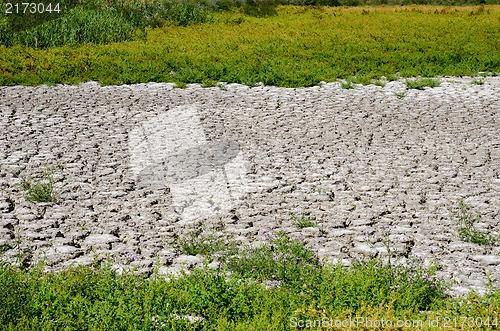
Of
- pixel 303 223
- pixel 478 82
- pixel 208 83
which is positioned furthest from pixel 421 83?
pixel 303 223

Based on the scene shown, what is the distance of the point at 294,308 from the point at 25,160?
5.85 m

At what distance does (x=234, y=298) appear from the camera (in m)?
5.35

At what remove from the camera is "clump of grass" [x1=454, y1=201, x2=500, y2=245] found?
693cm

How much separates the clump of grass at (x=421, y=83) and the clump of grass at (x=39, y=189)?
885 cm

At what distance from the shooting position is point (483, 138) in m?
11.0

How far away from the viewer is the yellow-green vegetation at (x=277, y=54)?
51.8 ft

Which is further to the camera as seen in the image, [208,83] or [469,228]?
[208,83]

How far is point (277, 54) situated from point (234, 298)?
46.8 feet

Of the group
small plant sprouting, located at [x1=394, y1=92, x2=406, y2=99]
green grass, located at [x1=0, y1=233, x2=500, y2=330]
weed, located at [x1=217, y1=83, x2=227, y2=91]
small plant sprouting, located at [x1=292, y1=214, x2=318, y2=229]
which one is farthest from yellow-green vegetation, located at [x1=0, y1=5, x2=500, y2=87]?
green grass, located at [x1=0, y1=233, x2=500, y2=330]

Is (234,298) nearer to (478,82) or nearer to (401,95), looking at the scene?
(401,95)

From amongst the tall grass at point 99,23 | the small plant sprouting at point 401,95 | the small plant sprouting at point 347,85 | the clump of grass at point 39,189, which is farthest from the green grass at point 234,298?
the tall grass at point 99,23

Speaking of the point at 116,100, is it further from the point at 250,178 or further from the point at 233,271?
the point at 233,271

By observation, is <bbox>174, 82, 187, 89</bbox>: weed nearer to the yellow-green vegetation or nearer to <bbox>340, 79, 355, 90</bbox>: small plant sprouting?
the yellow-green vegetation

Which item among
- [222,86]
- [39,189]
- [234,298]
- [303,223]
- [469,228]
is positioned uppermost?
[234,298]
